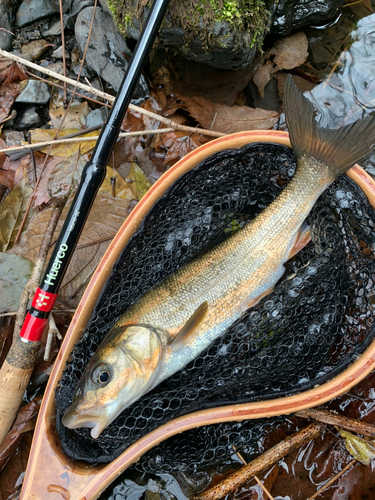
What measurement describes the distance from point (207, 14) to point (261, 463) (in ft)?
9.54

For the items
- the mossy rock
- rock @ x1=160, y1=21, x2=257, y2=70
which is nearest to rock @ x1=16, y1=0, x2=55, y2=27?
the mossy rock

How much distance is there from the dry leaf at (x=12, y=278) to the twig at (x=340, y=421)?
2078 millimetres

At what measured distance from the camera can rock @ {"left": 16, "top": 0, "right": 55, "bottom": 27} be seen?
3.35 metres

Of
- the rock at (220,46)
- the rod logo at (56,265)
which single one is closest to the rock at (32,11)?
the rock at (220,46)

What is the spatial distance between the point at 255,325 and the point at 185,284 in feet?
1.54

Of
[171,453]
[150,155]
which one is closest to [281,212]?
[150,155]

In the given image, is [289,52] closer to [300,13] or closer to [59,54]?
[300,13]

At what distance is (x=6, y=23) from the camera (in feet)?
11.1

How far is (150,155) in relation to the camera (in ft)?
10.1

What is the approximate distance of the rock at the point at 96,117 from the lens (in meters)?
3.15

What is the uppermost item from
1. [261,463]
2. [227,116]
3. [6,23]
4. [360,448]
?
[6,23]

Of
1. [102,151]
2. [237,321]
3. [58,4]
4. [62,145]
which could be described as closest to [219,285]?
[237,321]

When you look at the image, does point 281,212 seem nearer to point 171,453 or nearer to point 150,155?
point 150,155

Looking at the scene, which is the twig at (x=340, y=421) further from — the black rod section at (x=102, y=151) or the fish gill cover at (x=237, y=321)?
the black rod section at (x=102, y=151)
